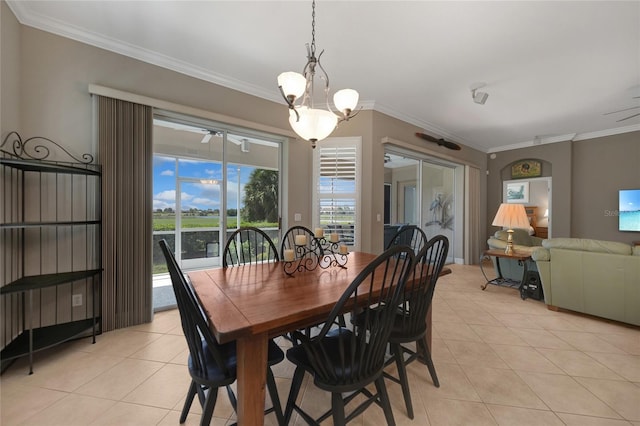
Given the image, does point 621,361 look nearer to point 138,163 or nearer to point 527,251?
point 527,251

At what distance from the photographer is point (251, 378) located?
1.06 m

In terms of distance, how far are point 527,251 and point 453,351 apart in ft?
7.99

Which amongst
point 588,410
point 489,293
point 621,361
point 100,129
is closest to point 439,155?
point 489,293

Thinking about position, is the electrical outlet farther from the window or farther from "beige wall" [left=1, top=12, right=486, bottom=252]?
the window

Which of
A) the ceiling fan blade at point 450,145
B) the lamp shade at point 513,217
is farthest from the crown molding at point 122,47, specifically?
the lamp shade at point 513,217

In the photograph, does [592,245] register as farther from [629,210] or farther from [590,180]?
[590,180]

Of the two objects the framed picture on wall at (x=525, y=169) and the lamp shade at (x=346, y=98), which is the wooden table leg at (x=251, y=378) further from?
the framed picture on wall at (x=525, y=169)

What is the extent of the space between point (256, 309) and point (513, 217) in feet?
12.6

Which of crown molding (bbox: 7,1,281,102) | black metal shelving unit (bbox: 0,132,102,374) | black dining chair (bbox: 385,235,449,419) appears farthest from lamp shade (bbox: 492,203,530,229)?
black metal shelving unit (bbox: 0,132,102,374)

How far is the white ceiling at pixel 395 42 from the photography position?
1.99 m

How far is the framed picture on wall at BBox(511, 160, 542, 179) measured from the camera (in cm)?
566

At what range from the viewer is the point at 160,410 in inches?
59.6

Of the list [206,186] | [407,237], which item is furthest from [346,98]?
[206,186]

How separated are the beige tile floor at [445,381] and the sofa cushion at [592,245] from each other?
2.51 ft
